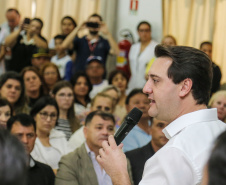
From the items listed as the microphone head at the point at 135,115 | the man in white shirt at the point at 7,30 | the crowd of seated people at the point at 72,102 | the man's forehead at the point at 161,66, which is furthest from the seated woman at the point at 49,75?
the man's forehead at the point at 161,66

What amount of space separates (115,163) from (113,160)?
0.01 m

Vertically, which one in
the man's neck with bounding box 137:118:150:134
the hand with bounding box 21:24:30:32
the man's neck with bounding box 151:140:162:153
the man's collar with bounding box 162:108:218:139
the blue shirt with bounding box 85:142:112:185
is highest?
the hand with bounding box 21:24:30:32

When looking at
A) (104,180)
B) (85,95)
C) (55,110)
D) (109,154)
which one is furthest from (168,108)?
(85,95)

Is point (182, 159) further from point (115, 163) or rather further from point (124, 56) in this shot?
point (124, 56)

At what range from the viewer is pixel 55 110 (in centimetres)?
429

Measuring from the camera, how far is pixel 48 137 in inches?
164

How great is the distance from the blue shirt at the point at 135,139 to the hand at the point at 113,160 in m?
2.23

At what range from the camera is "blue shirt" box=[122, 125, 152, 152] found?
13.5ft

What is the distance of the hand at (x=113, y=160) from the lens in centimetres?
180

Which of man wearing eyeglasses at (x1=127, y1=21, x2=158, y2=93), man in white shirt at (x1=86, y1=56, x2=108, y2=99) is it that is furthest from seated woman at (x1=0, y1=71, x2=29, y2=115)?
man wearing eyeglasses at (x1=127, y1=21, x2=158, y2=93)

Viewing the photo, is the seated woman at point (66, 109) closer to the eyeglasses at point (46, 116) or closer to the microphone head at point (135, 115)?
the eyeglasses at point (46, 116)

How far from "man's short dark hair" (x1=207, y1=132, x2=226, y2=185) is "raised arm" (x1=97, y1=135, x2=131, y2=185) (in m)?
0.87

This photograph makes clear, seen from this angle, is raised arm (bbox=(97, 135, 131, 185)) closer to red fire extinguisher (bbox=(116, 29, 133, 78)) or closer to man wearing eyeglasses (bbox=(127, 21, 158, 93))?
man wearing eyeglasses (bbox=(127, 21, 158, 93))

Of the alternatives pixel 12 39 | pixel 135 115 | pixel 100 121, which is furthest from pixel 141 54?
pixel 135 115
